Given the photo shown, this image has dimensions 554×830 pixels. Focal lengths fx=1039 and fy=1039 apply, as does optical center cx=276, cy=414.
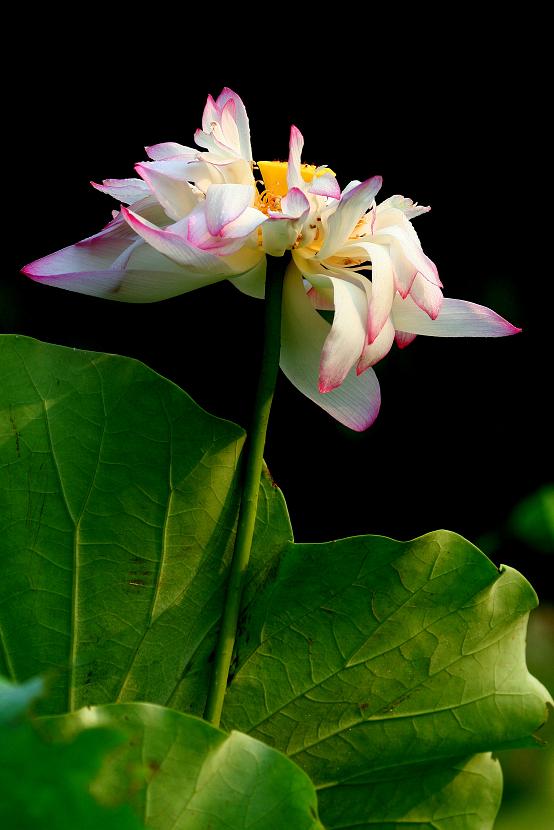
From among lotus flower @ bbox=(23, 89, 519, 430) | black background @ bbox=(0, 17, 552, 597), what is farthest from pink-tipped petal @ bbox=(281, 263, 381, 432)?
black background @ bbox=(0, 17, 552, 597)

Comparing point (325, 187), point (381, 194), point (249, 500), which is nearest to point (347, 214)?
point (325, 187)

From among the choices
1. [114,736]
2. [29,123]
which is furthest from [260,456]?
[29,123]

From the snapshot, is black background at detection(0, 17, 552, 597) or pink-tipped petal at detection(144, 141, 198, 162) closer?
pink-tipped petal at detection(144, 141, 198, 162)

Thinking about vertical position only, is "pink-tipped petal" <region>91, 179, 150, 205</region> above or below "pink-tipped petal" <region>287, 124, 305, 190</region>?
below

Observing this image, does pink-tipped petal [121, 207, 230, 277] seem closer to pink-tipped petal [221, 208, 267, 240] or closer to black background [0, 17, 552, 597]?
pink-tipped petal [221, 208, 267, 240]

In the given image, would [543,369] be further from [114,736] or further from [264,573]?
[114,736]
